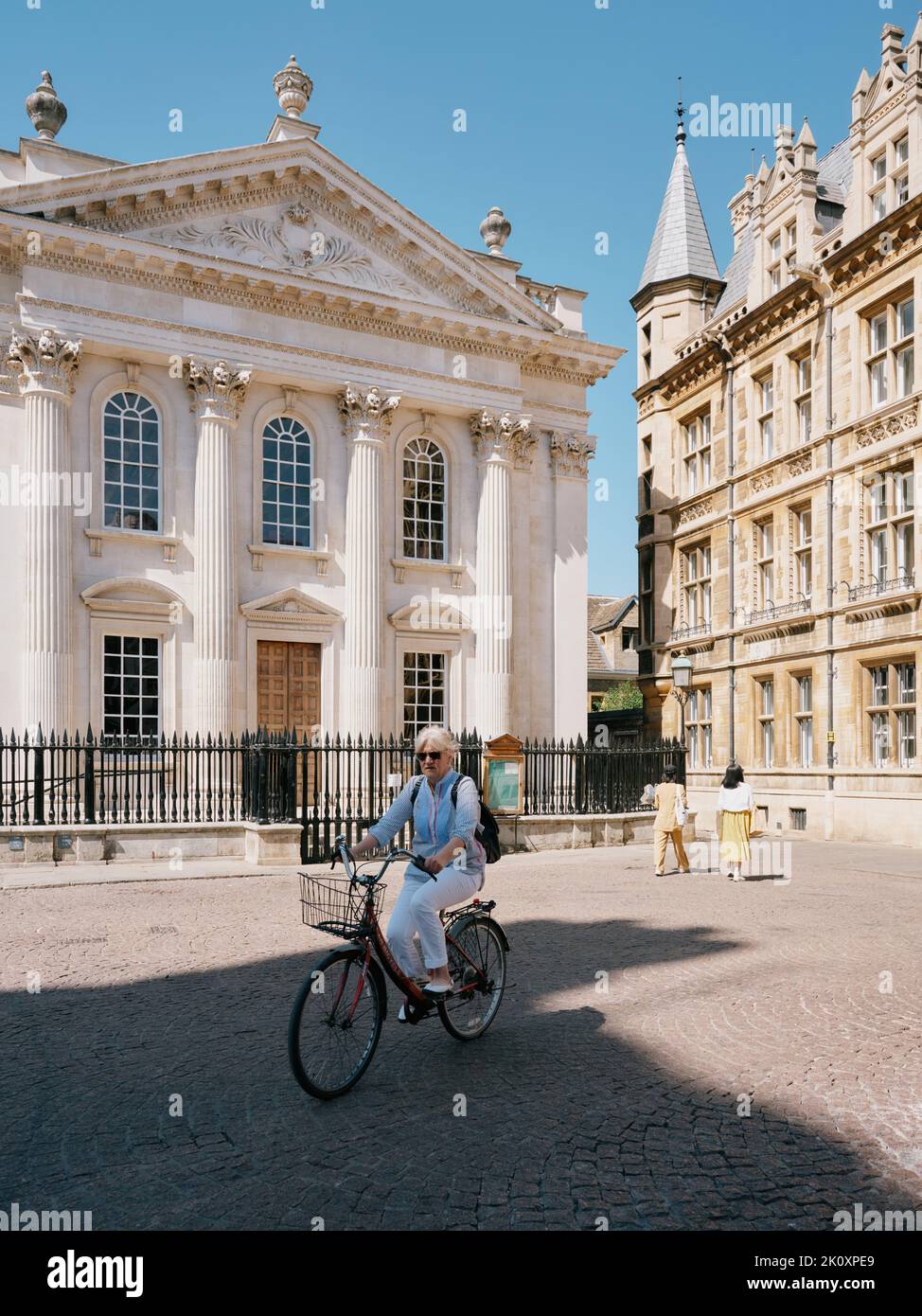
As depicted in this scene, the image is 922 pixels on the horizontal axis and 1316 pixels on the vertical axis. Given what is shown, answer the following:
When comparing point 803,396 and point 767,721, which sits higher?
point 803,396

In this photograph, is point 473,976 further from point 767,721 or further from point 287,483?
point 767,721

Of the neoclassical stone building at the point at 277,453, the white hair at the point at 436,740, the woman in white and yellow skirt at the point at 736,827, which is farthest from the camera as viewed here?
the neoclassical stone building at the point at 277,453

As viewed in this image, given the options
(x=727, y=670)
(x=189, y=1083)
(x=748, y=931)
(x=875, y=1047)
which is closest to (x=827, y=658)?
(x=727, y=670)

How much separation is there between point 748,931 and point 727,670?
19.9m

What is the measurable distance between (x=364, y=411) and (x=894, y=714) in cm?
1332

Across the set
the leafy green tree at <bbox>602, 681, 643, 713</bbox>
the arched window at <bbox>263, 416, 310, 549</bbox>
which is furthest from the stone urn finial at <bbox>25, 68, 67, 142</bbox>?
the leafy green tree at <bbox>602, 681, 643, 713</bbox>

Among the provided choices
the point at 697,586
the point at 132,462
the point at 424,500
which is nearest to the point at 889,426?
→ the point at 697,586

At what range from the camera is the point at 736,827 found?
598 inches

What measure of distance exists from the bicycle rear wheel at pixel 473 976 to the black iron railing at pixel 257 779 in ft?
33.6

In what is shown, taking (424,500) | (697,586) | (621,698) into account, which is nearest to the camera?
(424,500)

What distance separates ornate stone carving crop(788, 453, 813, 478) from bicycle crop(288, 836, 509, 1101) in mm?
22507

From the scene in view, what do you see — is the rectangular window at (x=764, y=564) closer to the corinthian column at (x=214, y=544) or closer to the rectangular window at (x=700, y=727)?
the rectangular window at (x=700, y=727)

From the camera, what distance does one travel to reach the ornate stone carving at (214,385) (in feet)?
72.2

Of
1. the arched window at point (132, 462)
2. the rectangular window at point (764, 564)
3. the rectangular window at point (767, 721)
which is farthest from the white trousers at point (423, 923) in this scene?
the rectangular window at point (764, 564)
